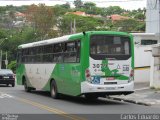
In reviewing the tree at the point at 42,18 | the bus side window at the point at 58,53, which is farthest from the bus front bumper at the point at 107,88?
the tree at the point at 42,18

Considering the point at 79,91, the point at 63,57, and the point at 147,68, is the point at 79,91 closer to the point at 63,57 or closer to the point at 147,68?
the point at 63,57

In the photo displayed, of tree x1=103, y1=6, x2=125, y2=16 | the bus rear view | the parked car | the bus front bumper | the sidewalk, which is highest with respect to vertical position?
tree x1=103, y1=6, x2=125, y2=16

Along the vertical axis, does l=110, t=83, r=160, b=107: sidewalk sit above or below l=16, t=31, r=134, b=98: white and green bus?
below

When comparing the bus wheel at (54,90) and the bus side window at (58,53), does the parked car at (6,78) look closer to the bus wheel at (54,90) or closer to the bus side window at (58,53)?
the bus wheel at (54,90)

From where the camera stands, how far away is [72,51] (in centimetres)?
2030

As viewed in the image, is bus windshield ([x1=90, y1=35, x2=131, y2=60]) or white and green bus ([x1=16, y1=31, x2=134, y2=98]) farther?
bus windshield ([x1=90, y1=35, x2=131, y2=60])

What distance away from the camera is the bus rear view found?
18984mm

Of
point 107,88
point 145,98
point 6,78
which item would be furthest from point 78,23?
point 107,88

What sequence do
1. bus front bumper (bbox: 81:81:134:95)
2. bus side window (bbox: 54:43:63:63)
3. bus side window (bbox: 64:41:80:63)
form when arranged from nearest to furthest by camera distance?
bus front bumper (bbox: 81:81:134:95) → bus side window (bbox: 64:41:80:63) → bus side window (bbox: 54:43:63:63)

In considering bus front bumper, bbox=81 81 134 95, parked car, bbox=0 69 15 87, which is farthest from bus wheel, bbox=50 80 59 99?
parked car, bbox=0 69 15 87

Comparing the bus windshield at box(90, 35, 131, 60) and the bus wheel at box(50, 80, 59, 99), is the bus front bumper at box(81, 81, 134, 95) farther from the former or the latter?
the bus wheel at box(50, 80, 59, 99)

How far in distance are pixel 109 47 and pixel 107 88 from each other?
174 centimetres

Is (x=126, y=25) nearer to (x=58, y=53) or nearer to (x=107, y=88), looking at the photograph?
(x=58, y=53)

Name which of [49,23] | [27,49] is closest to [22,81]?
[27,49]
